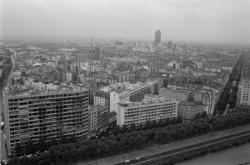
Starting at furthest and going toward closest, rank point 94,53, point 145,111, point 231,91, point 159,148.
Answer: point 94,53 → point 231,91 → point 145,111 → point 159,148

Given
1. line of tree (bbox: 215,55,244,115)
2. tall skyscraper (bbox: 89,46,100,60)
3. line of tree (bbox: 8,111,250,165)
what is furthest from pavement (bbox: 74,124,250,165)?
tall skyscraper (bbox: 89,46,100,60)

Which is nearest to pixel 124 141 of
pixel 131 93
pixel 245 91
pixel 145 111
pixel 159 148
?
pixel 159 148

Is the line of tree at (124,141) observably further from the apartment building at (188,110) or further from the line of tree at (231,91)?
A: the line of tree at (231,91)

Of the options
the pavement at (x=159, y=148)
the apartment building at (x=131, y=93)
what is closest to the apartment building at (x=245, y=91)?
the pavement at (x=159, y=148)

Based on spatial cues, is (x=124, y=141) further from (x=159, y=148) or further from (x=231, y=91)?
(x=231, y=91)

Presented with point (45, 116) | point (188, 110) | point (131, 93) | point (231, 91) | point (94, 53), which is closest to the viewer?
point (45, 116)

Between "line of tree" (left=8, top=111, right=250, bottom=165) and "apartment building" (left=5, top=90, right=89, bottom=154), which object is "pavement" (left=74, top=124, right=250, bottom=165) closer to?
"line of tree" (left=8, top=111, right=250, bottom=165)
